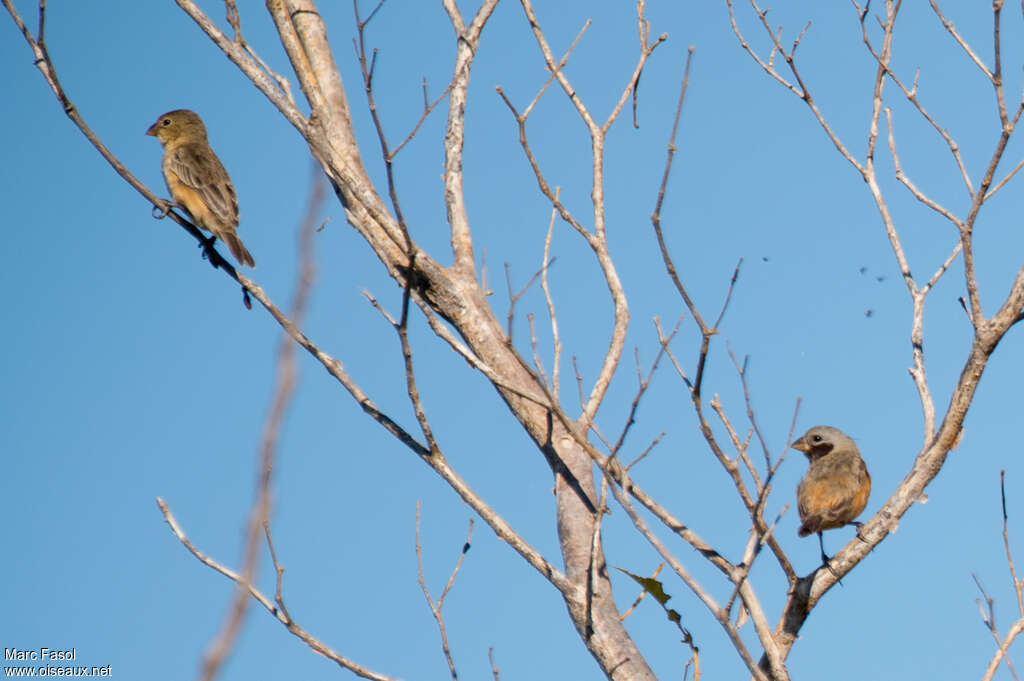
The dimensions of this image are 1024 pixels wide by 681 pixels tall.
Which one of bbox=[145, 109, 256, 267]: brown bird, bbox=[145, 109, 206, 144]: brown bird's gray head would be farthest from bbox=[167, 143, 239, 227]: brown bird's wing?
bbox=[145, 109, 206, 144]: brown bird's gray head

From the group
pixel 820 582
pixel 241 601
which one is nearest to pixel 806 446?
pixel 820 582

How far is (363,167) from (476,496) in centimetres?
184

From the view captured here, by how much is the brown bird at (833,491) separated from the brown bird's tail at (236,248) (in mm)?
3964

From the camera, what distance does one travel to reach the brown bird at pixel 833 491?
264 inches

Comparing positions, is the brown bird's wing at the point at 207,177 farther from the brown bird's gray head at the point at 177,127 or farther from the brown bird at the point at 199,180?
the brown bird's gray head at the point at 177,127

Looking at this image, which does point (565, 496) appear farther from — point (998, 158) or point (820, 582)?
point (998, 158)

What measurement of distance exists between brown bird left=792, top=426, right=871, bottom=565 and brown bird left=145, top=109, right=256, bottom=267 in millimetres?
3991

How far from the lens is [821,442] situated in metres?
7.98

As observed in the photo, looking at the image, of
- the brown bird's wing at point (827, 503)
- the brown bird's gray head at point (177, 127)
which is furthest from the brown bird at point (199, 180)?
the brown bird's wing at point (827, 503)

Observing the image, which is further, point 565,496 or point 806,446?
point 806,446

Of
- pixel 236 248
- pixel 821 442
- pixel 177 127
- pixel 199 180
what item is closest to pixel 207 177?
pixel 199 180

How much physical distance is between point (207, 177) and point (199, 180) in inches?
2.4

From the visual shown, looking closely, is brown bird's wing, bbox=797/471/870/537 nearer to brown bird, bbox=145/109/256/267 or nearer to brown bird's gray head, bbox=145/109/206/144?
brown bird, bbox=145/109/256/267

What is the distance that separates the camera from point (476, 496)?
4.19 metres
